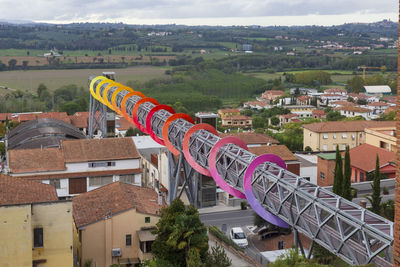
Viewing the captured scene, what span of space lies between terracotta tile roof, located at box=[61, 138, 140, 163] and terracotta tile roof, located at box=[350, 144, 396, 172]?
12.3 meters

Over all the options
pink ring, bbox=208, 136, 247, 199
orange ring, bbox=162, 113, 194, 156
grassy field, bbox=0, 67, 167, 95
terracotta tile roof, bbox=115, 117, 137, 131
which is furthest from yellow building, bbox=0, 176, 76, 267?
grassy field, bbox=0, 67, 167, 95

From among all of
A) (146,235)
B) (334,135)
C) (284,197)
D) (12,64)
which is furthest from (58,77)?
(284,197)

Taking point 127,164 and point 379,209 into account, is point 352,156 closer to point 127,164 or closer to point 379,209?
point 379,209

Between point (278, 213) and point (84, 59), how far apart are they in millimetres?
122540

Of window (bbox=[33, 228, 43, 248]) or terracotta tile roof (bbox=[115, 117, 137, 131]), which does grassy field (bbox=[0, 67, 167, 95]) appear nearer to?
terracotta tile roof (bbox=[115, 117, 137, 131])

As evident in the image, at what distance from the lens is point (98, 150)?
2548cm

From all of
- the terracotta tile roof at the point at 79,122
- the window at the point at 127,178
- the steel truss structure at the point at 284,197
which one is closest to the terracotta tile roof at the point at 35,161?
the window at the point at 127,178

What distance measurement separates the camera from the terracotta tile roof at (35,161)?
23.7 m

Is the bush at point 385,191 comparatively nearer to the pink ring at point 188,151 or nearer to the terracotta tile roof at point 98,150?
the pink ring at point 188,151

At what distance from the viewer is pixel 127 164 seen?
82.7ft

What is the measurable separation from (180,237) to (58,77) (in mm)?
95715

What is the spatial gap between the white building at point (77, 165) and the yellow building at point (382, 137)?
52.8 feet


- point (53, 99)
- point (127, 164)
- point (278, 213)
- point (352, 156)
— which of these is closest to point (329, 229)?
point (278, 213)

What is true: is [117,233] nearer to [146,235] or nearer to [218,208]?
[146,235]
